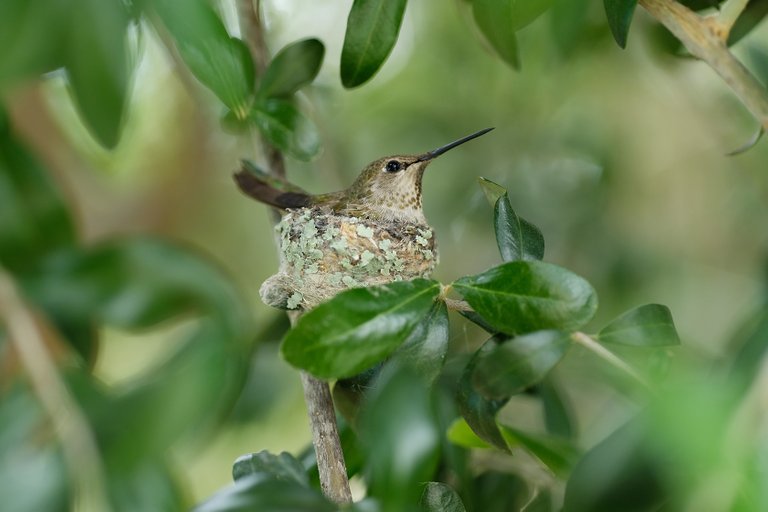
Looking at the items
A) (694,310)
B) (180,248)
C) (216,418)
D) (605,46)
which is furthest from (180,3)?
(694,310)

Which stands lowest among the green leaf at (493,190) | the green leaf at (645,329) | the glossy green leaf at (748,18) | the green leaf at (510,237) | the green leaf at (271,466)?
the green leaf at (271,466)

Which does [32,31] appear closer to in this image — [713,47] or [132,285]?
[132,285]

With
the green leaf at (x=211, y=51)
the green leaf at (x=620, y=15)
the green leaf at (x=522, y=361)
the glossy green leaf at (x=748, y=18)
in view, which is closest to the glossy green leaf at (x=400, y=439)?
the green leaf at (x=522, y=361)

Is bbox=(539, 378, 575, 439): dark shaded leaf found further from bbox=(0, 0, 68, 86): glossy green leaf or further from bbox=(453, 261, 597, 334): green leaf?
bbox=(0, 0, 68, 86): glossy green leaf

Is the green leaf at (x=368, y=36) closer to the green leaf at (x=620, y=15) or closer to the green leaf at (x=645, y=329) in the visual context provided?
the green leaf at (x=620, y=15)

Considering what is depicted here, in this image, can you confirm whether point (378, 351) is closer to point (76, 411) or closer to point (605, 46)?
point (76, 411)

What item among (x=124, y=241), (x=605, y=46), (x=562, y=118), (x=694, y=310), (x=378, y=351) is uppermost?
(x=124, y=241)
